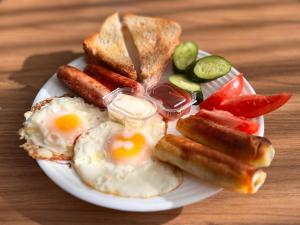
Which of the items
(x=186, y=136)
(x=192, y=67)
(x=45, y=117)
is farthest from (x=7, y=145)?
(x=192, y=67)

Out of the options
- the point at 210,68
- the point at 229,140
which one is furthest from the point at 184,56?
the point at 229,140

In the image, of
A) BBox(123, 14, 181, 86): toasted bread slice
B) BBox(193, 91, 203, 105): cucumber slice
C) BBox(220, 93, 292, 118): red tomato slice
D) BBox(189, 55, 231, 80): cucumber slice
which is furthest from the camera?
BBox(123, 14, 181, 86): toasted bread slice

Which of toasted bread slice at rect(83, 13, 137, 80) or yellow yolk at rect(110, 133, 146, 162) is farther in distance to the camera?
toasted bread slice at rect(83, 13, 137, 80)

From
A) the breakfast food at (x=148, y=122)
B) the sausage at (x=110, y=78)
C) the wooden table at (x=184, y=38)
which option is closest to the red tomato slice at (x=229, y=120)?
the breakfast food at (x=148, y=122)

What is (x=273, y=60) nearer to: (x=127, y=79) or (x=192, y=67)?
(x=192, y=67)

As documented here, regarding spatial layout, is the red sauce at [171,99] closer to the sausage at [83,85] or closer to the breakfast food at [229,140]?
the breakfast food at [229,140]

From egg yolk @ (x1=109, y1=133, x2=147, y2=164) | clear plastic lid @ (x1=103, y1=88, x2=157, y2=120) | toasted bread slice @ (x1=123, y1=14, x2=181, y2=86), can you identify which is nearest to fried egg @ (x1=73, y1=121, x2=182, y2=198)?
egg yolk @ (x1=109, y1=133, x2=147, y2=164)

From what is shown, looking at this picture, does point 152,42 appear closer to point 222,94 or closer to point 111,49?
point 111,49

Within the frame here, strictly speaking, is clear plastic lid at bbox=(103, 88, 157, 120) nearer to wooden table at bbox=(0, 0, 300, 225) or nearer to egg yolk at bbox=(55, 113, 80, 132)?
egg yolk at bbox=(55, 113, 80, 132)
